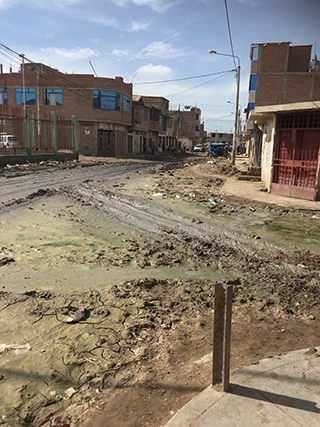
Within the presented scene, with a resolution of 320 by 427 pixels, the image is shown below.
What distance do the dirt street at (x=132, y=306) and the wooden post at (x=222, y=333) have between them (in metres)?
0.33

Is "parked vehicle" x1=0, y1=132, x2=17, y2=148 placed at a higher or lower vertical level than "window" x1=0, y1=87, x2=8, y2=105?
lower

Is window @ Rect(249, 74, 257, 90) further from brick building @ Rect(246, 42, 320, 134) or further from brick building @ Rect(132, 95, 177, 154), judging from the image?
brick building @ Rect(132, 95, 177, 154)

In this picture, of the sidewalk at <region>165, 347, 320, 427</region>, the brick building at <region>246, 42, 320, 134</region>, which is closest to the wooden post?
the sidewalk at <region>165, 347, 320, 427</region>

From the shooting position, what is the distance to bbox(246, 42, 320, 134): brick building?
32562 mm

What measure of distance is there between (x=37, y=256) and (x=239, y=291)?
3.30 m

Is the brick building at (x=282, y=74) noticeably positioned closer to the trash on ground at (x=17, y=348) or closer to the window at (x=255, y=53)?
the window at (x=255, y=53)

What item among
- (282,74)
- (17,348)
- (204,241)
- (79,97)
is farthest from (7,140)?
(282,74)

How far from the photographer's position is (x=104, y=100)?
36.2m

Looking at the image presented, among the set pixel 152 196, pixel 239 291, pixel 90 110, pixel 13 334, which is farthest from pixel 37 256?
pixel 90 110

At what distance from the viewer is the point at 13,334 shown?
133 inches

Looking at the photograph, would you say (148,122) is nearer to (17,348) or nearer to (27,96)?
(27,96)

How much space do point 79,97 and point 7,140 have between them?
19100 mm

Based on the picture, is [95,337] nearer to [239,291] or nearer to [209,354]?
[209,354]

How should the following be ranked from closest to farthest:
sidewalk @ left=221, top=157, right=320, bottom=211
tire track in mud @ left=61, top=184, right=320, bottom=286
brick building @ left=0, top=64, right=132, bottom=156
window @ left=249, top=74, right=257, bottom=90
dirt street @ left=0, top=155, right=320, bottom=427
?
dirt street @ left=0, top=155, right=320, bottom=427, tire track in mud @ left=61, top=184, right=320, bottom=286, sidewalk @ left=221, top=157, right=320, bottom=211, window @ left=249, top=74, right=257, bottom=90, brick building @ left=0, top=64, right=132, bottom=156
